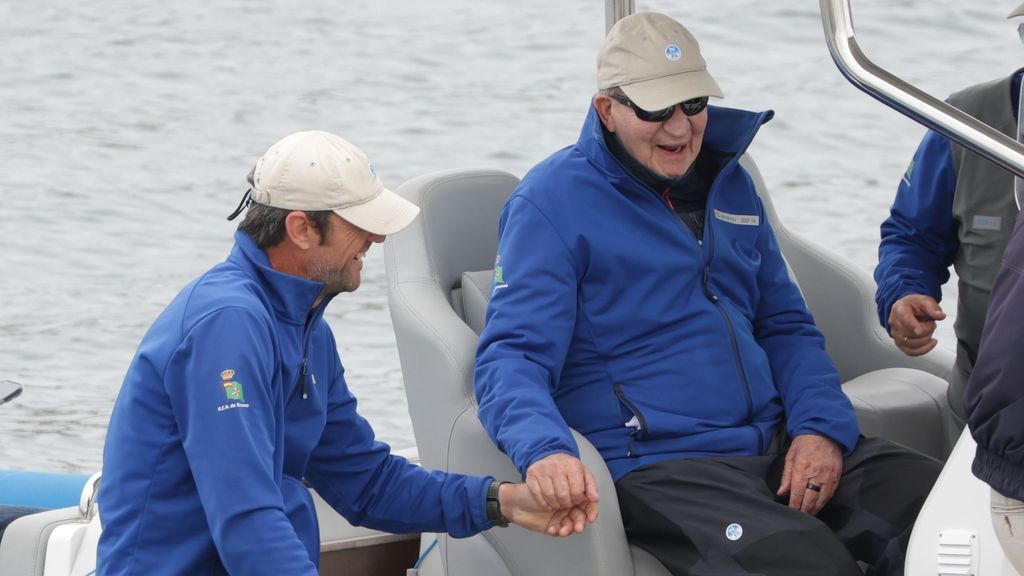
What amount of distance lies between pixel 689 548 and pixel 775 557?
0.13m

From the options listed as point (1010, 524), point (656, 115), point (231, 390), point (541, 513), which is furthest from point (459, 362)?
point (1010, 524)

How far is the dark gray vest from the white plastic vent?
80 cm

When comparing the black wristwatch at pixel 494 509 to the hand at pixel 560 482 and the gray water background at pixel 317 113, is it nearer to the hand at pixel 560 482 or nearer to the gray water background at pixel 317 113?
the hand at pixel 560 482

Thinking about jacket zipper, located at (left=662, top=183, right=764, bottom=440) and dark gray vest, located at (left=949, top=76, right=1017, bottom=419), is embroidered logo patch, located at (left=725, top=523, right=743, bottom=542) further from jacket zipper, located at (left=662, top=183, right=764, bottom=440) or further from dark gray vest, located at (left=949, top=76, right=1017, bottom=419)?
dark gray vest, located at (left=949, top=76, right=1017, bottom=419)

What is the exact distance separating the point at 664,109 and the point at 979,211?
2.02 feet

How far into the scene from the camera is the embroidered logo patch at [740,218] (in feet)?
8.56

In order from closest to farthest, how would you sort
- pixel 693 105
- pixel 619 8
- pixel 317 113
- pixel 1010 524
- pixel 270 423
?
1. pixel 1010 524
2. pixel 270 423
3. pixel 693 105
4. pixel 619 8
5. pixel 317 113

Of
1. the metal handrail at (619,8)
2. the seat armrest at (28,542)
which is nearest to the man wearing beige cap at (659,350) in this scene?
the metal handrail at (619,8)

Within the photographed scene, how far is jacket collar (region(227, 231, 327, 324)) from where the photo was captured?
6.78 ft

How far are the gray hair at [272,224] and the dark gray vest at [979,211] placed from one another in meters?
1.15

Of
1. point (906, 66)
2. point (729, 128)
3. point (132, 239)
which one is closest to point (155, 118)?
point (132, 239)

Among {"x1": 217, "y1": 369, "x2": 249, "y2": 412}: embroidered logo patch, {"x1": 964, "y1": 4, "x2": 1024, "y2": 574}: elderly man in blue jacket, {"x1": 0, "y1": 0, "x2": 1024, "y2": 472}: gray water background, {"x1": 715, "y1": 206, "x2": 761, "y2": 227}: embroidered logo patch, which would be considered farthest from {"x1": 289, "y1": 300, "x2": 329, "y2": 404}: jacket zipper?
{"x1": 0, "y1": 0, "x2": 1024, "y2": 472}: gray water background

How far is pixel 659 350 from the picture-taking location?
97.0 inches

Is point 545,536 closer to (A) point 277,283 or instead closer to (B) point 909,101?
(A) point 277,283
